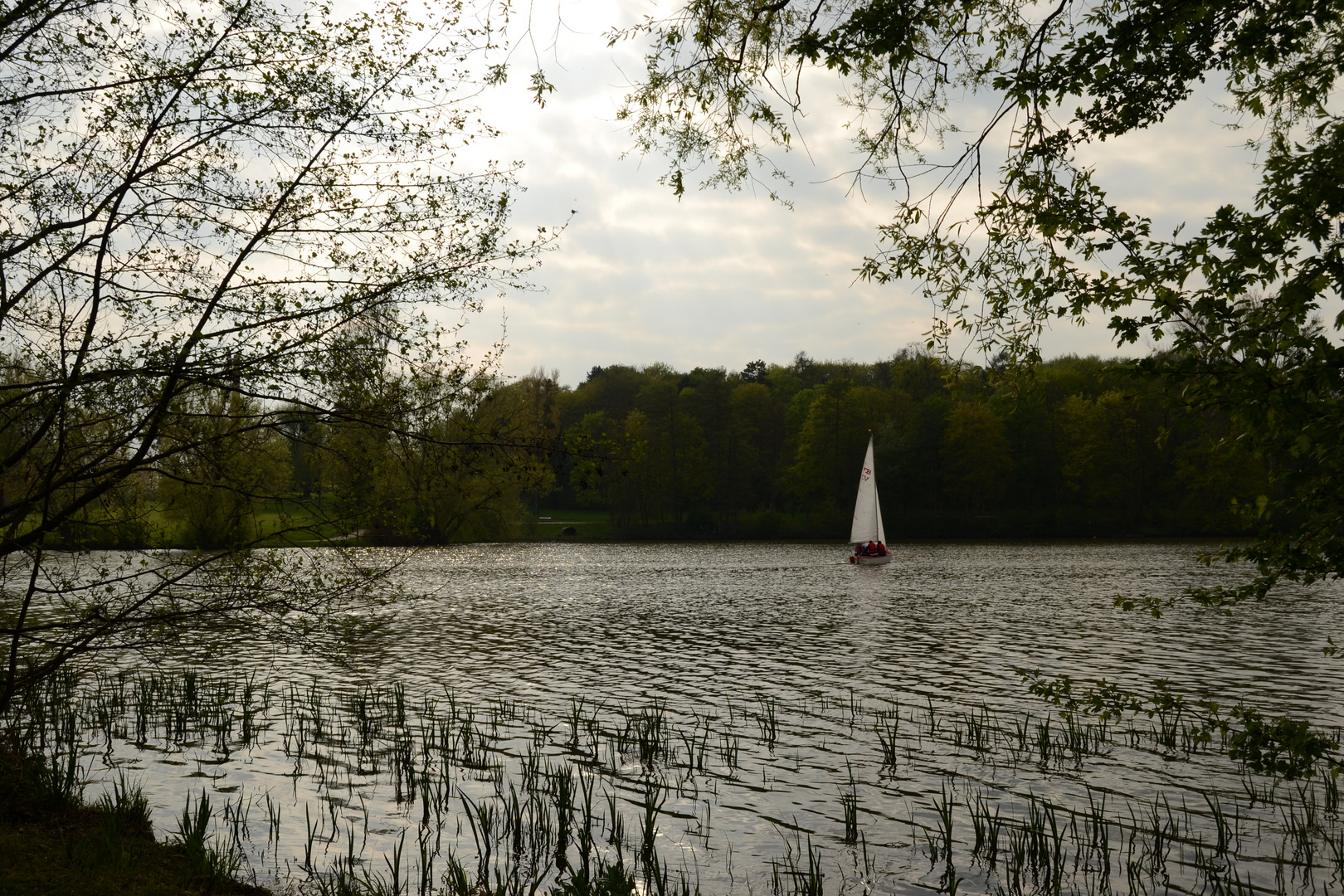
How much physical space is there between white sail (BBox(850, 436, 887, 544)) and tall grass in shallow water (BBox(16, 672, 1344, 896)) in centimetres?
4333

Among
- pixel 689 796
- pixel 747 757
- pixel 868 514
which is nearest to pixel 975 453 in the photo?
pixel 868 514

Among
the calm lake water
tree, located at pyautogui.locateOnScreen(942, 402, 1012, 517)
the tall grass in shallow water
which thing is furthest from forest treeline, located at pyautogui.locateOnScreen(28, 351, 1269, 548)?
the tall grass in shallow water

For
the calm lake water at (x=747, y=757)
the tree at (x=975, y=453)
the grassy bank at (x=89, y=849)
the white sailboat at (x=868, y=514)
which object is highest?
the tree at (x=975, y=453)

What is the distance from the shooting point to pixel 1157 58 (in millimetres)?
8516

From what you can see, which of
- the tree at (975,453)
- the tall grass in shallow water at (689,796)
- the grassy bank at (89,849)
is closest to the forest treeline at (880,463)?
the tree at (975,453)

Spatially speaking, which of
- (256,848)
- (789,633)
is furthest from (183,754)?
(789,633)

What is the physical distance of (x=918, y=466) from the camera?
89312mm

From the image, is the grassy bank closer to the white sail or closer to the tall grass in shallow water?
the tall grass in shallow water

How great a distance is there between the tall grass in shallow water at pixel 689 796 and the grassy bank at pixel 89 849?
109mm

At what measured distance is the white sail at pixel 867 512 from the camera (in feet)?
195

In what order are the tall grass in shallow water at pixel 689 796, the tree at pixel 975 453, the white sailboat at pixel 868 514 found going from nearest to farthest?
the tall grass in shallow water at pixel 689 796 < the white sailboat at pixel 868 514 < the tree at pixel 975 453

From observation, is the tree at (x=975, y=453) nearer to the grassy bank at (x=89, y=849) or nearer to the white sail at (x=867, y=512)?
the white sail at (x=867, y=512)

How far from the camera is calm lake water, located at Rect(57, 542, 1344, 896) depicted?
Result: 30.4 feet

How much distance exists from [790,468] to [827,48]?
8621 cm
